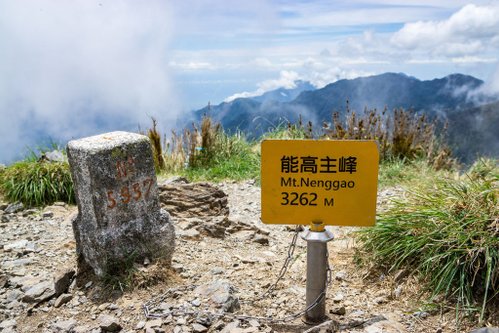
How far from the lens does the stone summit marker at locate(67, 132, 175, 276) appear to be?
370 centimetres

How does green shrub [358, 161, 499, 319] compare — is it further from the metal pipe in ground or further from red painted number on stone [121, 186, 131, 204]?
red painted number on stone [121, 186, 131, 204]

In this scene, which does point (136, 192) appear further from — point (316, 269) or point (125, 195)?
point (316, 269)

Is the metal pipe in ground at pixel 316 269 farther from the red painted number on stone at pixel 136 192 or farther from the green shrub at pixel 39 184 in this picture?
the green shrub at pixel 39 184

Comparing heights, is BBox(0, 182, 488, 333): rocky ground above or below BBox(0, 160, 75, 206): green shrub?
below

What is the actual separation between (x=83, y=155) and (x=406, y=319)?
2601 millimetres

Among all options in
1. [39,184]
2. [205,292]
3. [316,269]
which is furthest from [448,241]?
[39,184]

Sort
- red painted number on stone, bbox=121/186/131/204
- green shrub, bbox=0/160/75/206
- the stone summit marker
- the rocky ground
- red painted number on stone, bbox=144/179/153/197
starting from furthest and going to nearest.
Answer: green shrub, bbox=0/160/75/206, red painted number on stone, bbox=144/179/153/197, red painted number on stone, bbox=121/186/131/204, the stone summit marker, the rocky ground

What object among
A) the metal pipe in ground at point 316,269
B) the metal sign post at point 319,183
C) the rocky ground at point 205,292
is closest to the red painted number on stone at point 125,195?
the rocky ground at point 205,292

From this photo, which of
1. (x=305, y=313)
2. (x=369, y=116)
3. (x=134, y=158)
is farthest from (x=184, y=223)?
(x=369, y=116)

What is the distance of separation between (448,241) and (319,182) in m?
1.19

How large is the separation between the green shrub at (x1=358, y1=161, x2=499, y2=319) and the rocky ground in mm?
153

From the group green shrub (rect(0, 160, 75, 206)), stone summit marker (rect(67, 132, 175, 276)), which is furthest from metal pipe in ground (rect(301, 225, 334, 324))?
green shrub (rect(0, 160, 75, 206))

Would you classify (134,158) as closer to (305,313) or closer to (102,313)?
(102,313)

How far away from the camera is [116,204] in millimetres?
3809
